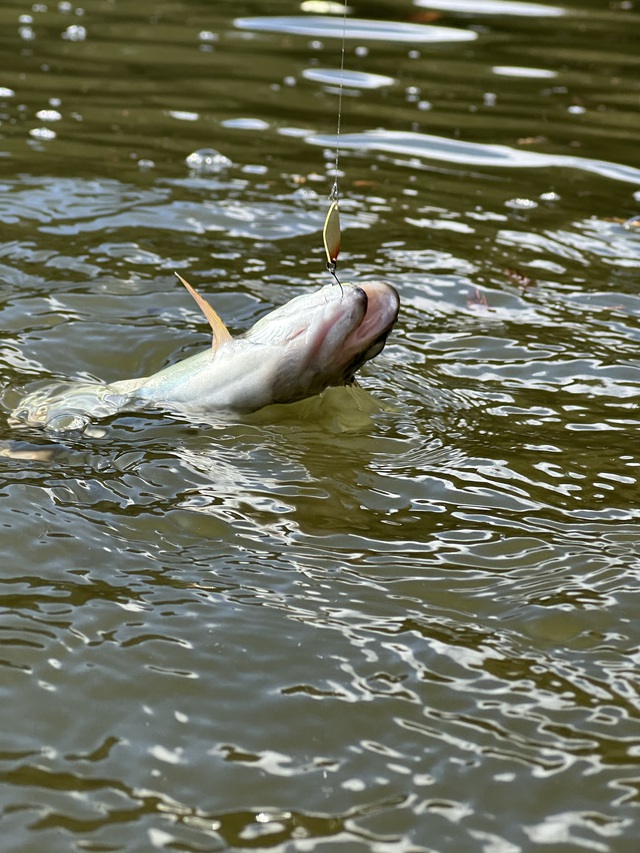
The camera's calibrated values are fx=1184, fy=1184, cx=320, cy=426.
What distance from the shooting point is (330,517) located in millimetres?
3639

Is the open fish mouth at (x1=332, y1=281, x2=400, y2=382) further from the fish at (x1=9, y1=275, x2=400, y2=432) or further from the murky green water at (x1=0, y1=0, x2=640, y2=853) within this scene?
the murky green water at (x1=0, y1=0, x2=640, y2=853)

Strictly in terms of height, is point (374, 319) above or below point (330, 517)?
above

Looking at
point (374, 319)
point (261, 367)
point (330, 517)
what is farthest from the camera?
point (261, 367)

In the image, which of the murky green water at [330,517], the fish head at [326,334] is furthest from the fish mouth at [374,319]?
the murky green water at [330,517]

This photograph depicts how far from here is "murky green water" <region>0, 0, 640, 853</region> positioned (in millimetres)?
2523

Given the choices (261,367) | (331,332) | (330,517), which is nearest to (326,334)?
(331,332)

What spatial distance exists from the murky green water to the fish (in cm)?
12

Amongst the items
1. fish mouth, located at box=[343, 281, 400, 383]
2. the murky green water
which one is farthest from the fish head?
the murky green water

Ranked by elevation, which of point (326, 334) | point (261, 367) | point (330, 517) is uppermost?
point (326, 334)

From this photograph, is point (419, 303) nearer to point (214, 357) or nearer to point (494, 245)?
point (494, 245)

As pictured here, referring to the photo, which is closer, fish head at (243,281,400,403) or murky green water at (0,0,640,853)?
murky green water at (0,0,640,853)

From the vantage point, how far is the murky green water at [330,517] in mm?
2523

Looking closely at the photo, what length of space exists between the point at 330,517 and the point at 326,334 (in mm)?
633

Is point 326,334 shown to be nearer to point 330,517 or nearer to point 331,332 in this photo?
point 331,332
